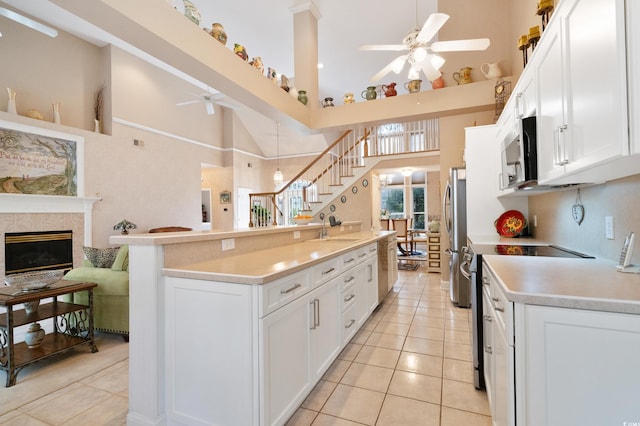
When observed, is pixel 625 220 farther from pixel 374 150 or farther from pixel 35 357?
pixel 374 150

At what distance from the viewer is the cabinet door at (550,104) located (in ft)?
4.90

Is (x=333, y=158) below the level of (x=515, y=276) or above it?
above

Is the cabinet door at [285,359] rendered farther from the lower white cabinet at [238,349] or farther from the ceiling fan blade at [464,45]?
the ceiling fan blade at [464,45]

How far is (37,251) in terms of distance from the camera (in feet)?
16.0

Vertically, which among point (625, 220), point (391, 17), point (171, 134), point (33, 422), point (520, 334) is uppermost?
point (391, 17)

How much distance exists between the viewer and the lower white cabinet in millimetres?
1509

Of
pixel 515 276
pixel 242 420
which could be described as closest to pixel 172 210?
pixel 242 420

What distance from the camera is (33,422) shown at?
188cm

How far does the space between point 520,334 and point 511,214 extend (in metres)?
2.60

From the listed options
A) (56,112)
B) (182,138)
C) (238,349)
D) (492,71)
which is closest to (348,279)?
(238,349)

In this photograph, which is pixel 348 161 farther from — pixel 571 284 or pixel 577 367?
pixel 577 367

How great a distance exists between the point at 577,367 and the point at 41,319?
3.62 meters

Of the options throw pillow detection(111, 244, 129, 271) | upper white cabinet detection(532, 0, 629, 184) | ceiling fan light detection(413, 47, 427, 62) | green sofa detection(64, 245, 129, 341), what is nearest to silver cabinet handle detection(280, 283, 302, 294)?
upper white cabinet detection(532, 0, 629, 184)

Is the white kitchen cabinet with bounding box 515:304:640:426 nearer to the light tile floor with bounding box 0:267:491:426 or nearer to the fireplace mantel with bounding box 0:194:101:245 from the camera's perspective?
the light tile floor with bounding box 0:267:491:426
